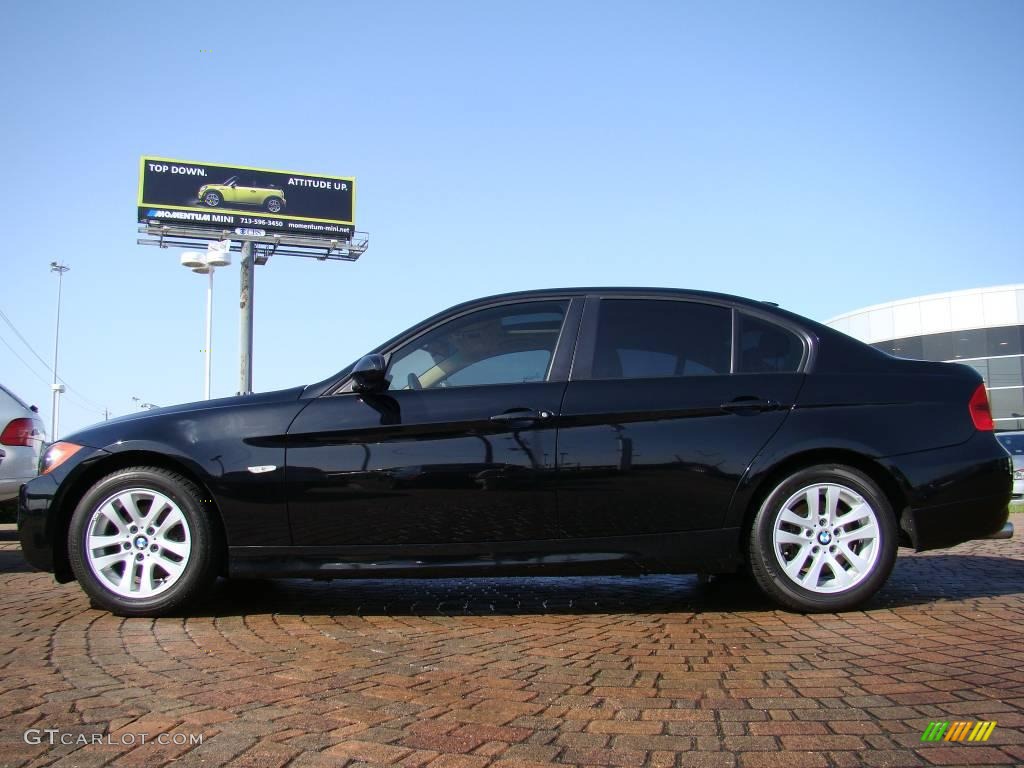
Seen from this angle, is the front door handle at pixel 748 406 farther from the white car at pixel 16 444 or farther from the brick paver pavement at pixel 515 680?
the white car at pixel 16 444

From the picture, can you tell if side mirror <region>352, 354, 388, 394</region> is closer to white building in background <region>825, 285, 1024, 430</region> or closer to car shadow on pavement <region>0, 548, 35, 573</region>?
car shadow on pavement <region>0, 548, 35, 573</region>

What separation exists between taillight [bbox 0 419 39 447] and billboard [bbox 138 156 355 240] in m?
38.7

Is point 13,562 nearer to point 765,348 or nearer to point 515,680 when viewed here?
point 515,680

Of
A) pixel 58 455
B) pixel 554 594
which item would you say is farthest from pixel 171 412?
pixel 554 594

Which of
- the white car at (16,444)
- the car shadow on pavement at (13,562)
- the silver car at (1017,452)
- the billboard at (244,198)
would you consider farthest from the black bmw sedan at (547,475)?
the billboard at (244,198)

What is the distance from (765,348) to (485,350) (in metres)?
1.42

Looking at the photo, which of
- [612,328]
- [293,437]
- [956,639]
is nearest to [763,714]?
[956,639]

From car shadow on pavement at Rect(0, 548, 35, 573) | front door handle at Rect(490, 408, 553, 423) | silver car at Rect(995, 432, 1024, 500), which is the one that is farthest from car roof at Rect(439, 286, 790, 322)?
silver car at Rect(995, 432, 1024, 500)

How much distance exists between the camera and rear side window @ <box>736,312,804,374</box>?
4426 mm

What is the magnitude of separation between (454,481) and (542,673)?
119cm

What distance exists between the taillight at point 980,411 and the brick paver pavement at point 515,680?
0.88 m

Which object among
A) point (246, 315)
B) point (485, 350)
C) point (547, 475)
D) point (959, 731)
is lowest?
point (959, 731)

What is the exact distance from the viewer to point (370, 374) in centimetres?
426

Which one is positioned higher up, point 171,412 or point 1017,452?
point 171,412
